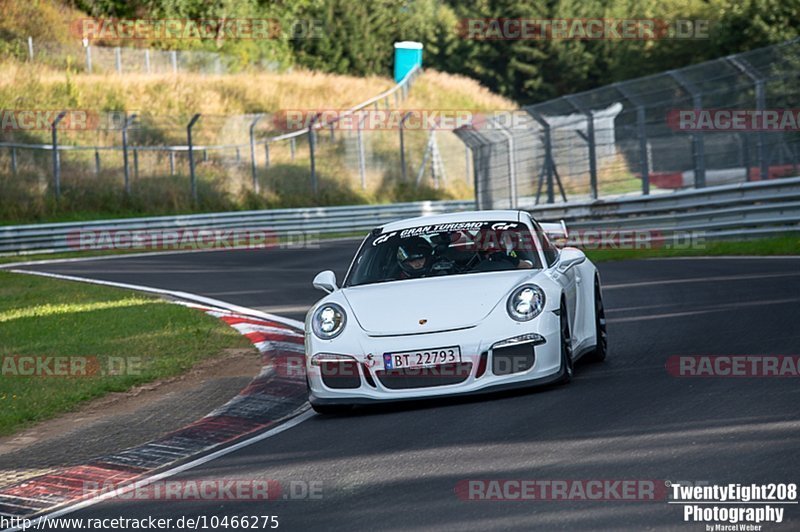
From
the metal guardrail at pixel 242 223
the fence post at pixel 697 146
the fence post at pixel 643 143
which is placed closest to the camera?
the fence post at pixel 697 146

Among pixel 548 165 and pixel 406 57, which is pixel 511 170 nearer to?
pixel 548 165

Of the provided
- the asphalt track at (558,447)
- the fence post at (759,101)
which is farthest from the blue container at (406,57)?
the asphalt track at (558,447)

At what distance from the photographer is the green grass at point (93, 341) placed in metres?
9.83

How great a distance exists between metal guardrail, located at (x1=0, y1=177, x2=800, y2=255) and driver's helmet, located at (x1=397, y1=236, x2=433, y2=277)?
35.3 ft

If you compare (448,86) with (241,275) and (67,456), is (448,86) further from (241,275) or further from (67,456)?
(67,456)

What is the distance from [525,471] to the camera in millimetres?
5977

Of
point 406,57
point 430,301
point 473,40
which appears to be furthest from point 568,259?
point 473,40

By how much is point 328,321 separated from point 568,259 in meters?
1.89

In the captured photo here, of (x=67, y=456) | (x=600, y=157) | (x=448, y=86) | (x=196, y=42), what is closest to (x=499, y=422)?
(x=67, y=456)

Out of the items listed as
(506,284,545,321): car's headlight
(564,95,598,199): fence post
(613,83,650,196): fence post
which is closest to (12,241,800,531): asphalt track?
(506,284,545,321): car's headlight

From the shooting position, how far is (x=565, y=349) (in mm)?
8289

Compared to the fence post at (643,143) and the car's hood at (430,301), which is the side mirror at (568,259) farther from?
the fence post at (643,143)

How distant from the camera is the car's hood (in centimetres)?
801

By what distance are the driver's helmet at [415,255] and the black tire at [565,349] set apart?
1.18 meters
